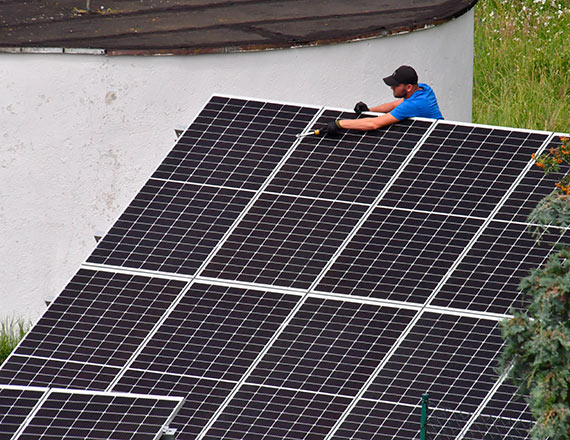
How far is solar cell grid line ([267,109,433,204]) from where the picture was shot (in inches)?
400

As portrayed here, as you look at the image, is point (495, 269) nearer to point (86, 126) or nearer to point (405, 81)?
point (405, 81)

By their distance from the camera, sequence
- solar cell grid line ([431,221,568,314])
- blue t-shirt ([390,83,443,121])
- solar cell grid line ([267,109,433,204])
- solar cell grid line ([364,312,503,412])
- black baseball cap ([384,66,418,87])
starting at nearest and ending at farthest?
solar cell grid line ([364,312,503,412]), solar cell grid line ([431,221,568,314]), solar cell grid line ([267,109,433,204]), blue t-shirt ([390,83,443,121]), black baseball cap ([384,66,418,87])

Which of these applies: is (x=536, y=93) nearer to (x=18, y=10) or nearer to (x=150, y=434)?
(x=18, y=10)

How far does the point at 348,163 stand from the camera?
Answer: 10320mm

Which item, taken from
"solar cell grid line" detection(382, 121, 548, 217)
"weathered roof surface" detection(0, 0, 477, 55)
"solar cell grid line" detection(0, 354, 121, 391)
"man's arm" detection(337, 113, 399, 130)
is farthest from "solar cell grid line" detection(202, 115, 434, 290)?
"weathered roof surface" detection(0, 0, 477, 55)

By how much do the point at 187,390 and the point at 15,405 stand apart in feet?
4.49

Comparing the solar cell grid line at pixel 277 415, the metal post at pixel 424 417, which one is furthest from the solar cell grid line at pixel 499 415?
the solar cell grid line at pixel 277 415

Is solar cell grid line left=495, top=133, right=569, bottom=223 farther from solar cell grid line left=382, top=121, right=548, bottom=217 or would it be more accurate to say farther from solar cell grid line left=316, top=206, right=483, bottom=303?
solar cell grid line left=316, top=206, right=483, bottom=303

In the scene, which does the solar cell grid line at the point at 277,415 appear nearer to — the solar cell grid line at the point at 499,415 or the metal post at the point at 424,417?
the metal post at the point at 424,417

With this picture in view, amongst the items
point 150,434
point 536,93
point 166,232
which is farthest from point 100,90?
point 536,93

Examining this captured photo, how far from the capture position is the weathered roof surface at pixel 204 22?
46.4 ft

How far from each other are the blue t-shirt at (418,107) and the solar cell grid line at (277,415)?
2912 millimetres

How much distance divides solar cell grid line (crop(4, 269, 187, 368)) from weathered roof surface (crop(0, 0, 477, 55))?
480 centimetres

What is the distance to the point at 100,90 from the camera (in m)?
13.9
